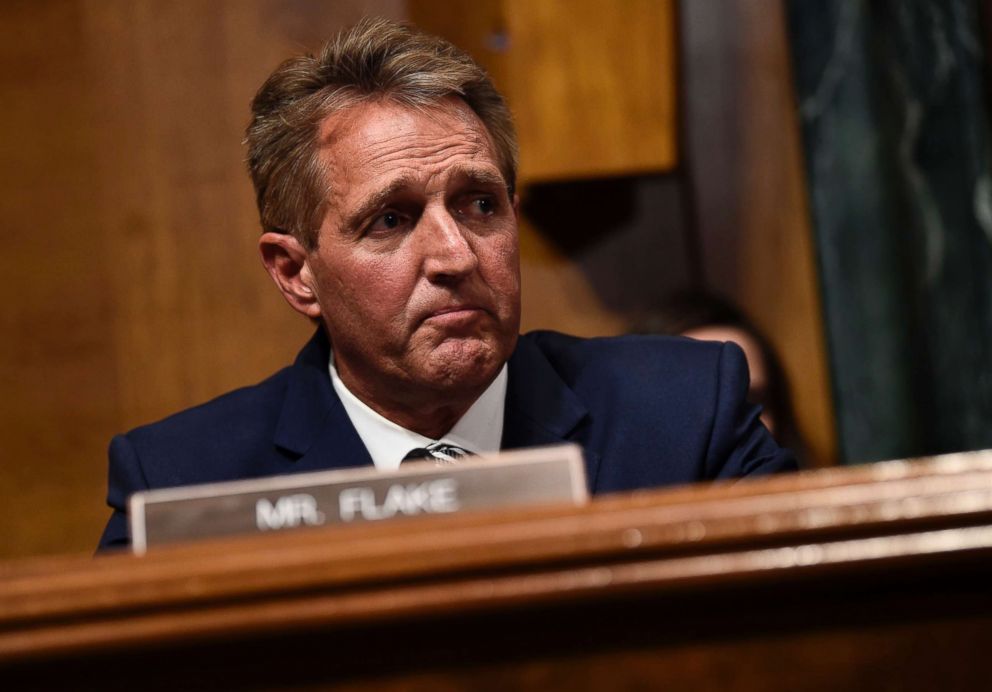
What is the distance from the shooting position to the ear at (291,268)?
6.09ft

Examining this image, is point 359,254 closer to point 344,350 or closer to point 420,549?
point 344,350

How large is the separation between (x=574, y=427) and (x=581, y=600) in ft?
3.27

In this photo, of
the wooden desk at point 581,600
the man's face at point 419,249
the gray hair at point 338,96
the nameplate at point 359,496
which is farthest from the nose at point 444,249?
the wooden desk at point 581,600

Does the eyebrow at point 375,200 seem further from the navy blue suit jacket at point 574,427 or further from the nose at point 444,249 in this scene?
the navy blue suit jacket at point 574,427

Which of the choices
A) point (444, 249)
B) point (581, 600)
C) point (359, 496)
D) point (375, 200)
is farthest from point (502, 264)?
point (581, 600)

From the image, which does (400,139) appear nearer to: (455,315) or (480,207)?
(480,207)

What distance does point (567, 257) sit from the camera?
3057 mm

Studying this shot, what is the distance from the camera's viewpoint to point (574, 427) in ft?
5.67

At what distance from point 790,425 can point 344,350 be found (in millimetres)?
1378

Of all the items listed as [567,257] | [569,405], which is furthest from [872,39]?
[569,405]

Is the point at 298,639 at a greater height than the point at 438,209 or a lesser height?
lesser

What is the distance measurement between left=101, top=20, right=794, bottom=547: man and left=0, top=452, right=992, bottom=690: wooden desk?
0.86 metres

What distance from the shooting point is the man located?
64.1 inches

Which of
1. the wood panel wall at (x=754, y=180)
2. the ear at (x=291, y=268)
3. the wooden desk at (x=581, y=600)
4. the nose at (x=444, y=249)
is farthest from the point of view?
the wood panel wall at (x=754, y=180)
